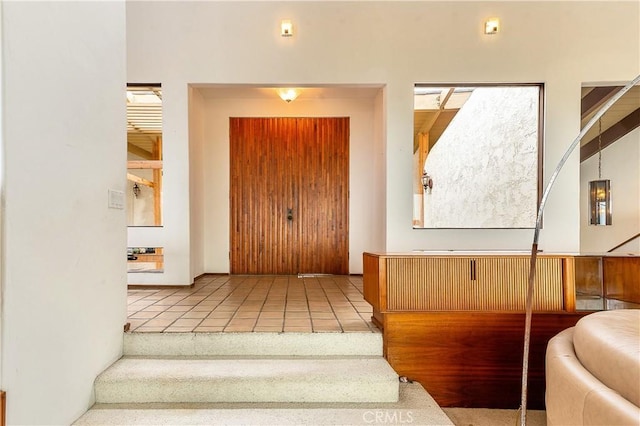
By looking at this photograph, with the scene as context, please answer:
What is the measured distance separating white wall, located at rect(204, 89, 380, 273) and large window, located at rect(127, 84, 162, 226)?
974 millimetres

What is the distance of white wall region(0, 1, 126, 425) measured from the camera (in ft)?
5.28

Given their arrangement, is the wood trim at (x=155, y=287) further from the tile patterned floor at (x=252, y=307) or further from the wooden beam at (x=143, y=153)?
the wooden beam at (x=143, y=153)

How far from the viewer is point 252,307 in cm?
333

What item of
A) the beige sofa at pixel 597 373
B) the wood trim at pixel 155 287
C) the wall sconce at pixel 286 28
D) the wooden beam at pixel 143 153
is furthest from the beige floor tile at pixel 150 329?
the wall sconce at pixel 286 28

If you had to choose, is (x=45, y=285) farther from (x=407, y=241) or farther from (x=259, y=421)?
(x=407, y=241)

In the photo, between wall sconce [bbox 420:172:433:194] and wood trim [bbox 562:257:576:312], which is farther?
wall sconce [bbox 420:172:433:194]

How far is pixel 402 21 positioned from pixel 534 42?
5.28 ft

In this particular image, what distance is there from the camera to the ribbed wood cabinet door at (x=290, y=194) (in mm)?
5496

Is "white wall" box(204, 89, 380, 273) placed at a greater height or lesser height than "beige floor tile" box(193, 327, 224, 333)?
greater

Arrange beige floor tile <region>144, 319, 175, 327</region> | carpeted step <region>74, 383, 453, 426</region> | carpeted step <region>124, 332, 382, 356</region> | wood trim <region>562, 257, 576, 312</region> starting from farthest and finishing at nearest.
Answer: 1. beige floor tile <region>144, 319, 175, 327</region>
2. wood trim <region>562, 257, 576, 312</region>
3. carpeted step <region>124, 332, 382, 356</region>
4. carpeted step <region>74, 383, 453, 426</region>

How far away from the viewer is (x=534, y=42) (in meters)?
4.14

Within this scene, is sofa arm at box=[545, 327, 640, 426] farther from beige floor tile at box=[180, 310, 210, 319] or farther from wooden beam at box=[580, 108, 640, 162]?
wooden beam at box=[580, 108, 640, 162]

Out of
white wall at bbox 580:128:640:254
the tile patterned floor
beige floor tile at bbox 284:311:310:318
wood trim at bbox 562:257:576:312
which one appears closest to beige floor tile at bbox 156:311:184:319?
the tile patterned floor

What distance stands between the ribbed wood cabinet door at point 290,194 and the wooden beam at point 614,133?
5.56 m
